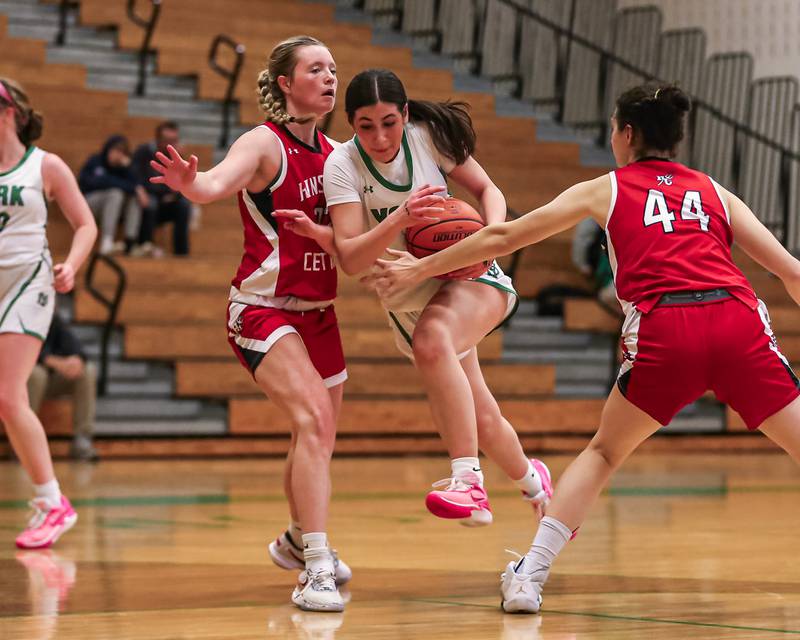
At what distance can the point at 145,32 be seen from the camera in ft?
43.4

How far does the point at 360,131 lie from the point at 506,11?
39.5 feet

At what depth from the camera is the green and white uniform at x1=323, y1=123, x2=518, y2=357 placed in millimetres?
4254

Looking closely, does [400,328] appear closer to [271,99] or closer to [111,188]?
[271,99]

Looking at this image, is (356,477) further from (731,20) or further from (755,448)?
(731,20)

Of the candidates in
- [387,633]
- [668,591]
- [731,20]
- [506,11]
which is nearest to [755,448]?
[731,20]

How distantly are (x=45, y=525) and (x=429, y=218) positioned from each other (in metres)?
2.39

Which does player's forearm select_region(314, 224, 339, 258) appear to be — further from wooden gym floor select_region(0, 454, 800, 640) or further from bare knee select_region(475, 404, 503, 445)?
wooden gym floor select_region(0, 454, 800, 640)

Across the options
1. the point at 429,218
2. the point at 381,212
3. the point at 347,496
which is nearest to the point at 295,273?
the point at 381,212

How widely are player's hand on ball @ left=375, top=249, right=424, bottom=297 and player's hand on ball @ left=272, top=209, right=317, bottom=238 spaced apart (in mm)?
235

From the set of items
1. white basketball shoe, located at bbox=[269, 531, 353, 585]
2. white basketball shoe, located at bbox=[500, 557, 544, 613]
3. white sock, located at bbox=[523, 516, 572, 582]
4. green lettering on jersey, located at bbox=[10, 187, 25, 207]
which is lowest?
white basketball shoe, located at bbox=[269, 531, 353, 585]

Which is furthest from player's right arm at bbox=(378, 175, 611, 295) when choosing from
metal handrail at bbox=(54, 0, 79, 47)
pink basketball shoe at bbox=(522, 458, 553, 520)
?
metal handrail at bbox=(54, 0, 79, 47)

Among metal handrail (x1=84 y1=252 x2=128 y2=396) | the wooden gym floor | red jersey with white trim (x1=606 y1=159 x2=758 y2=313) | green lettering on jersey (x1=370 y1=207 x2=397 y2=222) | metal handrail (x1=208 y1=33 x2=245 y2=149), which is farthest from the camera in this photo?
metal handrail (x1=208 y1=33 x2=245 y2=149)

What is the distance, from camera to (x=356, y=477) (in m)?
8.74

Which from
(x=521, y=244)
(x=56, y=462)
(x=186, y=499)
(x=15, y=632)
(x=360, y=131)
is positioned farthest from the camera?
(x=56, y=462)
